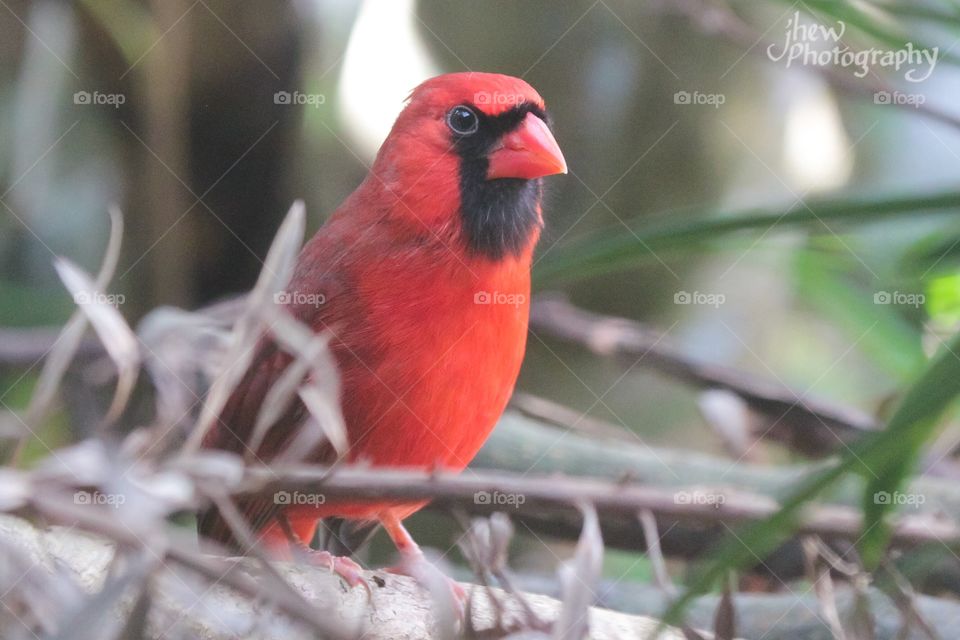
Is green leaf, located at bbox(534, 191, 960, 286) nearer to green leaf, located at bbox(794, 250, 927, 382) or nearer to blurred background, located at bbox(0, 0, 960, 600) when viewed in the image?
blurred background, located at bbox(0, 0, 960, 600)

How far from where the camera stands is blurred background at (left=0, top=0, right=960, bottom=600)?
1.52 metres

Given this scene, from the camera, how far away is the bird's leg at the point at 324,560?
1.17 m

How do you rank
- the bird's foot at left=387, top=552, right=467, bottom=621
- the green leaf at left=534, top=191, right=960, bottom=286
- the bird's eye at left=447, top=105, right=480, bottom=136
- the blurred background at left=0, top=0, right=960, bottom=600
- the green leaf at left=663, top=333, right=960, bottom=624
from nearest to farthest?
the green leaf at left=663, top=333, right=960, bottom=624, the green leaf at left=534, top=191, right=960, bottom=286, the bird's foot at left=387, top=552, right=467, bottom=621, the bird's eye at left=447, top=105, right=480, bottom=136, the blurred background at left=0, top=0, right=960, bottom=600

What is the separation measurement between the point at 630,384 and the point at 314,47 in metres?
1.10

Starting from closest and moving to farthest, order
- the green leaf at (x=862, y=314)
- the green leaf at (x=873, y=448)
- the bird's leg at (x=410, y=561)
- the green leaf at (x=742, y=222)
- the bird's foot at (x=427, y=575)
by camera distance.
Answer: the green leaf at (x=873, y=448) → the green leaf at (x=742, y=222) → the bird's foot at (x=427, y=575) → the bird's leg at (x=410, y=561) → the green leaf at (x=862, y=314)

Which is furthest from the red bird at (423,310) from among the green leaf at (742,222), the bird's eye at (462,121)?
the green leaf at (742,222)

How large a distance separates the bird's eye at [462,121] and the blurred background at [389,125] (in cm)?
15

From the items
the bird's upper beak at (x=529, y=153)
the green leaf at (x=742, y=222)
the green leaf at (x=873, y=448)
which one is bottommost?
the green leaf at (x=873, y=448)

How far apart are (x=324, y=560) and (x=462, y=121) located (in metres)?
0.59

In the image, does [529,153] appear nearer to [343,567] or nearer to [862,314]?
[343,567]

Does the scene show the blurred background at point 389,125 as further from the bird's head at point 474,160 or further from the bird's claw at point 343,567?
the bird's claw at point 343,567

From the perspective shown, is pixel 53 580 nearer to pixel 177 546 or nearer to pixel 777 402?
pixel 177 546

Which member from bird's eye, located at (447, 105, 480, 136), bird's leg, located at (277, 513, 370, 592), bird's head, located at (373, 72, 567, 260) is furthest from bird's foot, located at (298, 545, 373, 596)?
bird's eye, located at (447, 105, 480, 136)

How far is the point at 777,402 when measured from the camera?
6.08 feet
